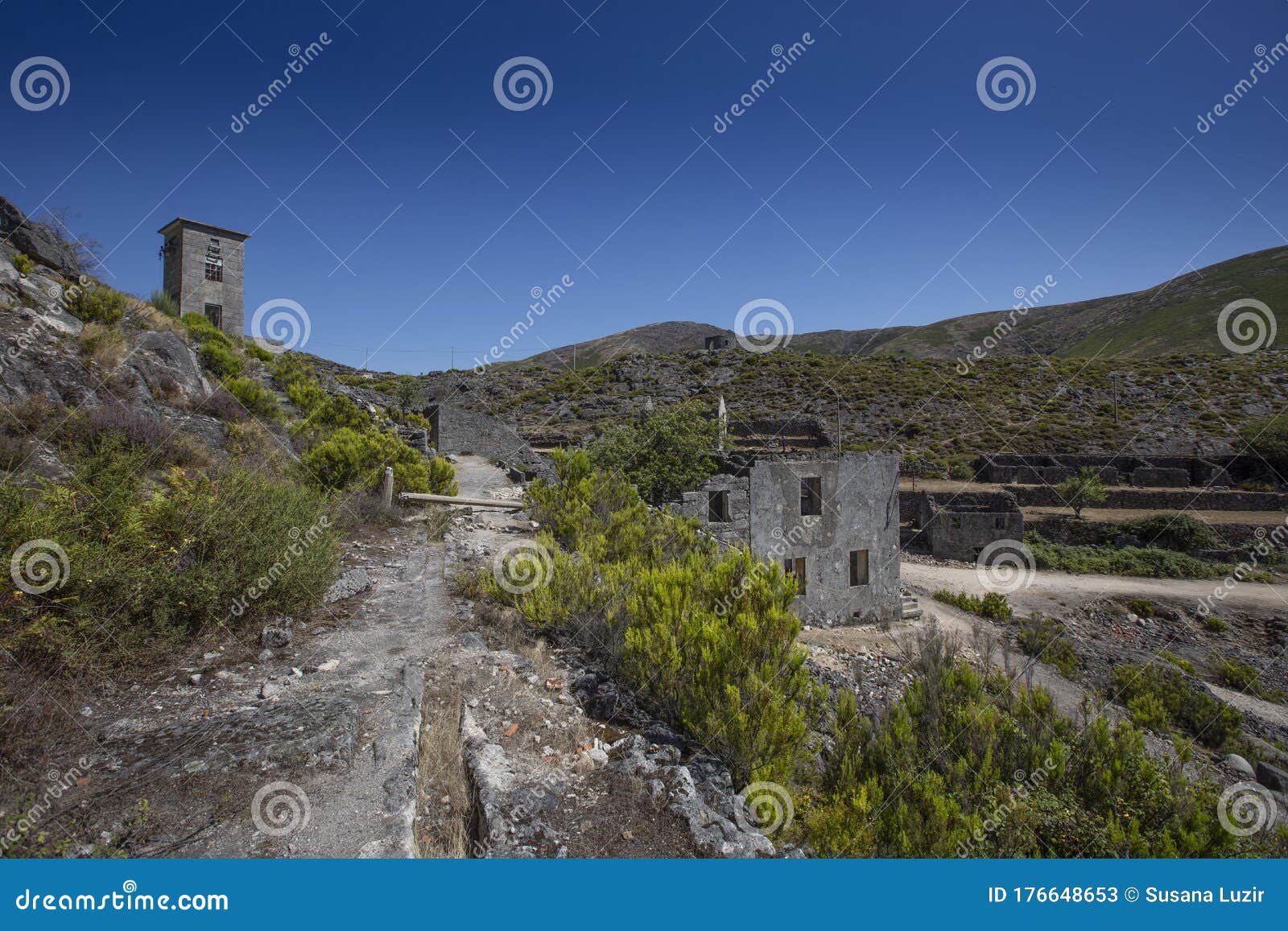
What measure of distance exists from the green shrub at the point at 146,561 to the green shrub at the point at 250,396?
6722 mm

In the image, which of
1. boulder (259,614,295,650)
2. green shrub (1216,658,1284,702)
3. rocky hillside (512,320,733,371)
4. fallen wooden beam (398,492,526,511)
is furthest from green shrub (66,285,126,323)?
rocky hillside (512,320,733,371)

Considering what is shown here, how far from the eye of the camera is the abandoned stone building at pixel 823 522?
1323cm

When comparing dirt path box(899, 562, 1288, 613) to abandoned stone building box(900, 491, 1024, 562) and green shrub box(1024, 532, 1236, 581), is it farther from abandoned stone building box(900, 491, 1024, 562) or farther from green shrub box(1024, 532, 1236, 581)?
abandoned stone building box(900, 491, 1024, 562)

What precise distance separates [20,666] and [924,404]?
170 feet

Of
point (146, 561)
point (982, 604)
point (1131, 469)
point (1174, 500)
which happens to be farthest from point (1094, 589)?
point (146, 561)

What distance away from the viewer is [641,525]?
9531mm

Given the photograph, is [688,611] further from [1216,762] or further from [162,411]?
[1216,762]

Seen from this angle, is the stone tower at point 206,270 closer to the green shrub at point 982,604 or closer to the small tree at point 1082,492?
the green shrub at point 982,604

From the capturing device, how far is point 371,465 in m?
11.6

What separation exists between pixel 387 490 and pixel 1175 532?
3055 cm

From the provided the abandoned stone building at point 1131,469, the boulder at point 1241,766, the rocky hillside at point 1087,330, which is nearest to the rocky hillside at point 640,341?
the rocky hillside at point 1087,330

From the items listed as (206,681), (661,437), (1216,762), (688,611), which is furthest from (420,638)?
(1216,762)

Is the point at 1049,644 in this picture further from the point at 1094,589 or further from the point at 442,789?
the point at 442,789

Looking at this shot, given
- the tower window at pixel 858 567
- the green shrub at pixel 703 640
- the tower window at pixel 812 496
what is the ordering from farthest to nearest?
the tower window at pixel 858 567
the tower window at pixel 812 496
the green shrub at pixel 703 640
